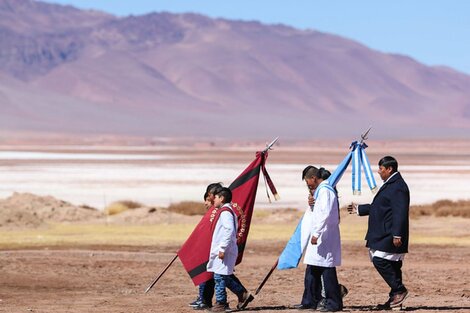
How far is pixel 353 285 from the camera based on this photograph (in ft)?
51.5

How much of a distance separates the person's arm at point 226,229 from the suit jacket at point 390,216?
4.56 ft

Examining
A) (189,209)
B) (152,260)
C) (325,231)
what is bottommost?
(152,260)

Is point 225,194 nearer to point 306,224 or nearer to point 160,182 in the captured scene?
point 306,224

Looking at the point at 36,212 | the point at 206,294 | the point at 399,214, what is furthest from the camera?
the point at 36,212

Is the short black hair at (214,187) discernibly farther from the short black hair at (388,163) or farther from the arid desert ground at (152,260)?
the short black hair at (388,163)

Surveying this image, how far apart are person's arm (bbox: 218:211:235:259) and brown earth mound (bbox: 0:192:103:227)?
17.1 metres

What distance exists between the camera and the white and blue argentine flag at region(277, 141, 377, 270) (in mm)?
12102

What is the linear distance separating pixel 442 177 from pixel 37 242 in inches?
1616

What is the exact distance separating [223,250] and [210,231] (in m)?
0.59

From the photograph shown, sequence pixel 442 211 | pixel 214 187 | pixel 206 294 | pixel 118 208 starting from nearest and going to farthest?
pixel 214 187 → pixel 206 294 → pixel 442 211 → pixel 118 208

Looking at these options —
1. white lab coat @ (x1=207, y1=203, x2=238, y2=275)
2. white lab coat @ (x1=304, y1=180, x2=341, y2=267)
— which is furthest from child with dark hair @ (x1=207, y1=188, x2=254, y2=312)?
white lab coat @ (x1=304, y1=180, x2=341, y2=267)

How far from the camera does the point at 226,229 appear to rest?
11.8 m

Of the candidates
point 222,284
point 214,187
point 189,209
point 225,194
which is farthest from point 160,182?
point 225,194

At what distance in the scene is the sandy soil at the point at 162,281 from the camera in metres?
13.0
